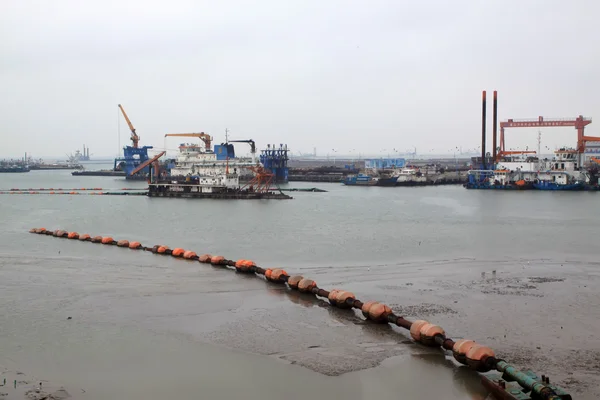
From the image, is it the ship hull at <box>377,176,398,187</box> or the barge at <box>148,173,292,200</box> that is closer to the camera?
the barge at <box>148,173,292,200</box>

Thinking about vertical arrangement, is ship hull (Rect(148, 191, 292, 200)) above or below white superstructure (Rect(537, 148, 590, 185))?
below

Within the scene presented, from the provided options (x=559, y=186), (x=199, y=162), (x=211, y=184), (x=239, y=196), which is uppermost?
(x=199, y=162)

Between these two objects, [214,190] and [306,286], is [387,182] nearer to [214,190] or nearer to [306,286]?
[214,190]

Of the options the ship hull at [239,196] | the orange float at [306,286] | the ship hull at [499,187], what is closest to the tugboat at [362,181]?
the ship hull at [499,187]

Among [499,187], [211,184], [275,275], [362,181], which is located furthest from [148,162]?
[275,275]

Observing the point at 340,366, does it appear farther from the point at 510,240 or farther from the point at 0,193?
the point at 0,193

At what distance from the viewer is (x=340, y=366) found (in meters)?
6.35

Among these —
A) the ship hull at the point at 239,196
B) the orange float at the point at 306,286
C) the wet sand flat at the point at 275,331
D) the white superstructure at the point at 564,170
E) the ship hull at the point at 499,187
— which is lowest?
the wet sand flat at the point at 275,331

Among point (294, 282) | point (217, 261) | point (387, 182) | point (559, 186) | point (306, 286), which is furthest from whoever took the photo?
point (387, 182)

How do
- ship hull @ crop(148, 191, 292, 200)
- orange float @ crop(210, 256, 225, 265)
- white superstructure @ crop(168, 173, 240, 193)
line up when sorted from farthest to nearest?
white superstructure @ crop(168, 173, 240, 193) < ship hull @ crop(148, 191, 292, 200) < orange float @ crop(210, 256, 225, 265)

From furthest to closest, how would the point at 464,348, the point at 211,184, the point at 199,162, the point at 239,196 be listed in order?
the point at 199,162 < the point at 211,184 < the point at 239,196 < the point at 464,348

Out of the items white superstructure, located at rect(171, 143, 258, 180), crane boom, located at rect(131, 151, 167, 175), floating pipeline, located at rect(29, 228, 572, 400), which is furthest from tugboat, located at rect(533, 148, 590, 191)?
floating pipeline, located at rect(29, 228, 572, 400)

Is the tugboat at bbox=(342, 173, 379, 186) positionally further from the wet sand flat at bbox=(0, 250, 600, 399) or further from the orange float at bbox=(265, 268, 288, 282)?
the orange float at bbox=(265, 268, 288, 282)

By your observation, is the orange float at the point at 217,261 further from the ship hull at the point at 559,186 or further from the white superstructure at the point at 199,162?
the ship hull at the point at 559,186
